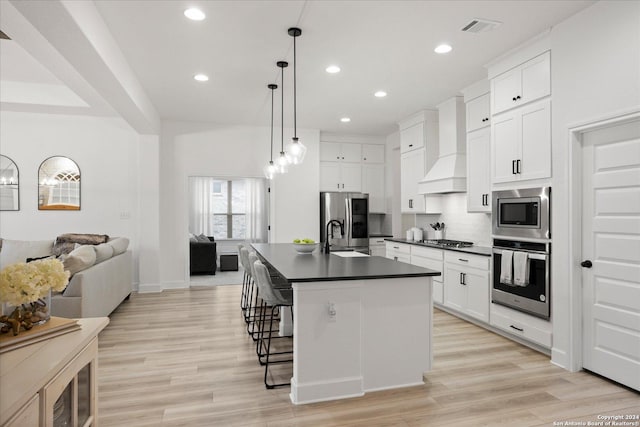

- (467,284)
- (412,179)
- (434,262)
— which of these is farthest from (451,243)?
(412,179)

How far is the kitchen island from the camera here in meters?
2.59

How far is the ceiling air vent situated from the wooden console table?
3.40 m

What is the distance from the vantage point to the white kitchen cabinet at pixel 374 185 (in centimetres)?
752

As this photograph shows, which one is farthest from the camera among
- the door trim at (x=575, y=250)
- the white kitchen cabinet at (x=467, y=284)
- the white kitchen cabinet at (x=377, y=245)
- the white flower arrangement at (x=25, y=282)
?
the white kitchen cabinet at (x=377, y=245)

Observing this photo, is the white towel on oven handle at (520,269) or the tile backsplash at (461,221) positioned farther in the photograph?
the tile backsplash at (461,221)

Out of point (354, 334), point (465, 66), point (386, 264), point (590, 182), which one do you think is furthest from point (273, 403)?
point (465, 66)

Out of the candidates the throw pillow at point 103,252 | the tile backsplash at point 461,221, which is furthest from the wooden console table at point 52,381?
the tile backsplash at point 461,221

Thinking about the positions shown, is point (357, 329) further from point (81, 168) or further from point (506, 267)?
point (81, 168)

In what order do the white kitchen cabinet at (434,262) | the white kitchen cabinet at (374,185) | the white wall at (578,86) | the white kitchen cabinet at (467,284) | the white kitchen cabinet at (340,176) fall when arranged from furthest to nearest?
1. the white kitchen cabinet at (374,185)
2. the white kitchen cabinet at (340,176)
3. the white kitchen cabinet at (434,262)
4. the white kitchen cabinet at (467,284)
5. the white wall at (578,86)

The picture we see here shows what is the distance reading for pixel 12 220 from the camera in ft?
19.3

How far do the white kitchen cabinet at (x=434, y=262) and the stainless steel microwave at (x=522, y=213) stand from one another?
1.15m

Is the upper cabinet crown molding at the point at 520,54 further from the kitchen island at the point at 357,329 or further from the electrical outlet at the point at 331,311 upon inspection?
the electrical outlet at the point at 331,311

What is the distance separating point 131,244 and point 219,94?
299 centimetres

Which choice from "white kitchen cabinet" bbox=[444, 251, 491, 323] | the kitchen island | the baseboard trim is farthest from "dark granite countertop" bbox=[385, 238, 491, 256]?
the baseboard trim
